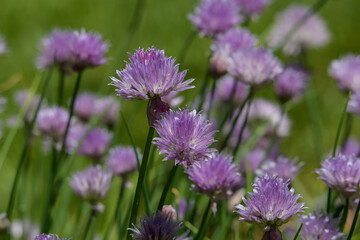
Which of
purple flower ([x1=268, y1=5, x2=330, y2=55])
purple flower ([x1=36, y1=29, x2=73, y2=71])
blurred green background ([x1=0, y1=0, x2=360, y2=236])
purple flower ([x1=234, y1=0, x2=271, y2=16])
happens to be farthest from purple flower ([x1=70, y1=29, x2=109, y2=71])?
blurred green background ([x1=0, y1=0, x2=360, y2=236])

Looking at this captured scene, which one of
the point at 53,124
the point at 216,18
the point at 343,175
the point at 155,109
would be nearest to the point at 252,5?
the point at 216,18

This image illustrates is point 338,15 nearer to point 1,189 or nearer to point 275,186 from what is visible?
point 1,189

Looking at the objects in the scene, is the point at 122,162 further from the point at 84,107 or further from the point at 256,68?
the point at 84,107

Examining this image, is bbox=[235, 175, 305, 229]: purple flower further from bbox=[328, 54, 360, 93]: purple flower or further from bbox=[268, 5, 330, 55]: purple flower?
bbox=[268, 5, 330, 55]: purple flower

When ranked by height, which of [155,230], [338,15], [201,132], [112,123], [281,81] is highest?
[338,15]

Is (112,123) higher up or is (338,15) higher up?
(338,15)

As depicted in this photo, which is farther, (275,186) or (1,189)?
(1,189)

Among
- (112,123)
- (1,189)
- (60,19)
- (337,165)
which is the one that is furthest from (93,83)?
(337,165)
